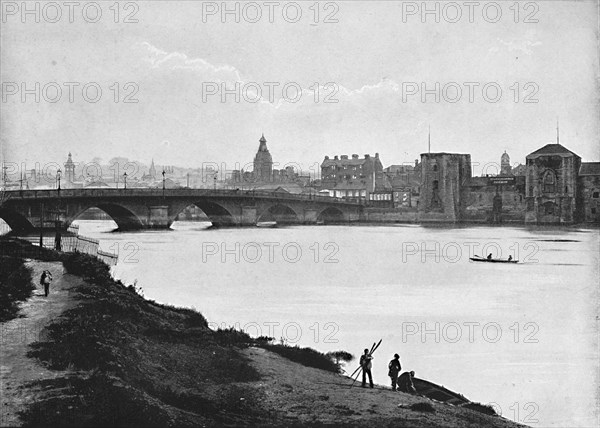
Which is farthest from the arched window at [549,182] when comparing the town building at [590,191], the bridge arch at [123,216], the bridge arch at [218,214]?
the bridge arch at [123,216]

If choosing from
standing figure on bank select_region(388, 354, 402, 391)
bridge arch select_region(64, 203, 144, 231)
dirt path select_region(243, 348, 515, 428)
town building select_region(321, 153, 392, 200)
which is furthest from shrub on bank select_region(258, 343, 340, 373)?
town building select_region(321, 153, 392, 200)

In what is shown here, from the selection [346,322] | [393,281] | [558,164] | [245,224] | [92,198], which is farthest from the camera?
[558,164]

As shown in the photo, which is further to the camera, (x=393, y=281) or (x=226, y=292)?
(x=393, y=281)

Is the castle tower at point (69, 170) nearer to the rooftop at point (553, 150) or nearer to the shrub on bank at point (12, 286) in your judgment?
the shrub on bank at point (12, 286)

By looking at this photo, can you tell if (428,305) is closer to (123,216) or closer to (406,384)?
(406,384)

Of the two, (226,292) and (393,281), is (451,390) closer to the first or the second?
(226,292)

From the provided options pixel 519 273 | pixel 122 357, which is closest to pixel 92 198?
pixel 519 273

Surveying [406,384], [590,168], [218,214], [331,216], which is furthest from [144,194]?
[590,168]
